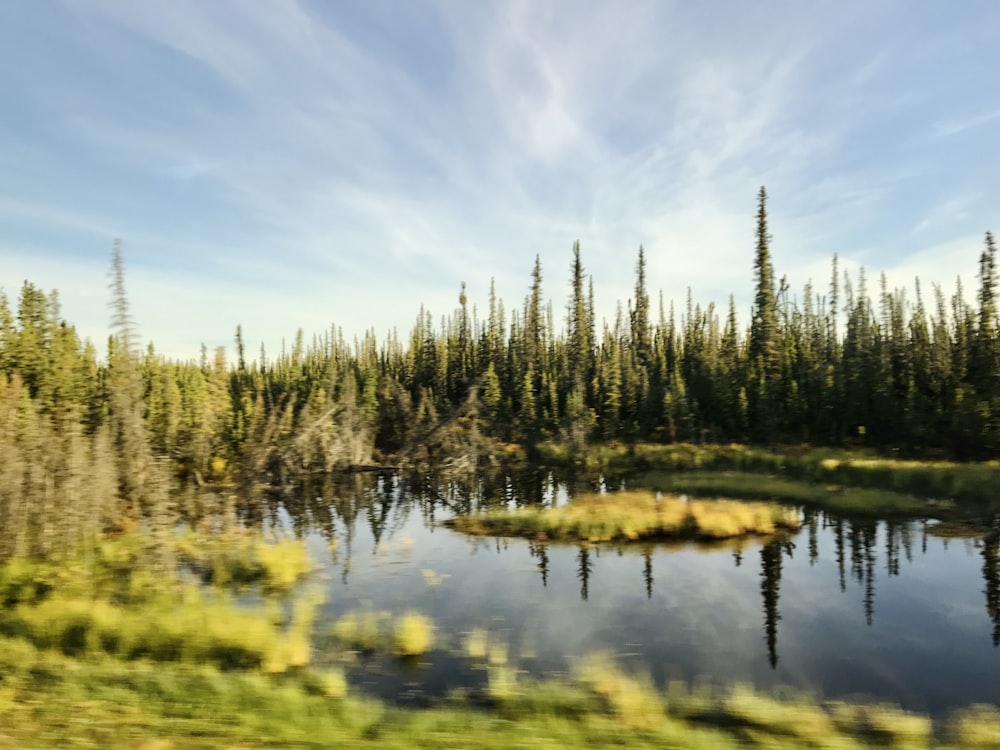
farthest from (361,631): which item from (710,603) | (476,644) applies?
(710,603)

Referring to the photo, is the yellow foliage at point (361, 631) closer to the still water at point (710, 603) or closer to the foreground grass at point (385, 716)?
the still water at point (710, 603)

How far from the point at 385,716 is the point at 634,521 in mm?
22645

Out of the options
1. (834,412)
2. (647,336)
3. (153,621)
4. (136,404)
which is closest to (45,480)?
(136,404)

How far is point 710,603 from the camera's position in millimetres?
21406

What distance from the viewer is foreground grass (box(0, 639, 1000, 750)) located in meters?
10.1

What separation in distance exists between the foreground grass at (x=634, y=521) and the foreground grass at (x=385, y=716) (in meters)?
17.9

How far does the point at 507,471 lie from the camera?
5966 cm

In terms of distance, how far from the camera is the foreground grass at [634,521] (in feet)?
104

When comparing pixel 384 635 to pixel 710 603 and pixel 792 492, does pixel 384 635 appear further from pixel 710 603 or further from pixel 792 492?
pixel 792 492

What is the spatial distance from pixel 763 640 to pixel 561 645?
573 cm

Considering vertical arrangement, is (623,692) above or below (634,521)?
below

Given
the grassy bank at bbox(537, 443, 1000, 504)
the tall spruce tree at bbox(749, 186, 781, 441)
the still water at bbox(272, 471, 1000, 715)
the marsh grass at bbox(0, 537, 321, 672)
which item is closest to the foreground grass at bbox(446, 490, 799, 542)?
the still water at bbox(272, 471, 1000, 715)

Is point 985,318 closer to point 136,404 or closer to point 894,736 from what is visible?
point 894,736

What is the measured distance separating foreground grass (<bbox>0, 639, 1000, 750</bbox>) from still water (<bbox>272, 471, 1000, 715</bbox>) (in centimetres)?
168
